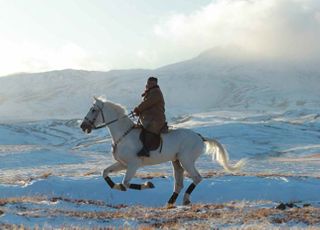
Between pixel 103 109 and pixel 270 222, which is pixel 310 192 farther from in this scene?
pixel 270 222

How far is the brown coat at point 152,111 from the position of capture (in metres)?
15.8

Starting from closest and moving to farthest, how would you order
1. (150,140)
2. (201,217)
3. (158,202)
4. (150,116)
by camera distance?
(201,217)
(150,140)
(150,116)
(158,202)

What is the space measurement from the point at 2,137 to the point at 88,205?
125m

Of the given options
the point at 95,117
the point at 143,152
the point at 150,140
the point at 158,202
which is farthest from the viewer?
the point at 158,202

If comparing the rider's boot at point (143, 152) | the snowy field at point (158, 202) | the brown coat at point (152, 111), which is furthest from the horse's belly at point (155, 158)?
the snowy field at point (158, 202)

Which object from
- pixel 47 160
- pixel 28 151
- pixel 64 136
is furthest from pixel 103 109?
pixel 64 136

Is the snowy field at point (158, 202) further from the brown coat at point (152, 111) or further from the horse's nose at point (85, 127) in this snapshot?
the brown coat at point (152, 111)

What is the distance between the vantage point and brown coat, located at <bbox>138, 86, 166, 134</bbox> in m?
15.8

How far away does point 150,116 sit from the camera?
52.2 feet

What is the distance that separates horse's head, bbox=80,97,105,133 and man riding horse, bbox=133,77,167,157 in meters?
0.98

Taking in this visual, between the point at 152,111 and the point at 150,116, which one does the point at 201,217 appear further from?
the point at 152,111

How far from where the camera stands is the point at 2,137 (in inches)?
5344

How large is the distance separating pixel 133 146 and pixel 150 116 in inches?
38.2

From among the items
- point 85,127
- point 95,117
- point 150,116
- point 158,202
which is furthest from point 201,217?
point 158,202
